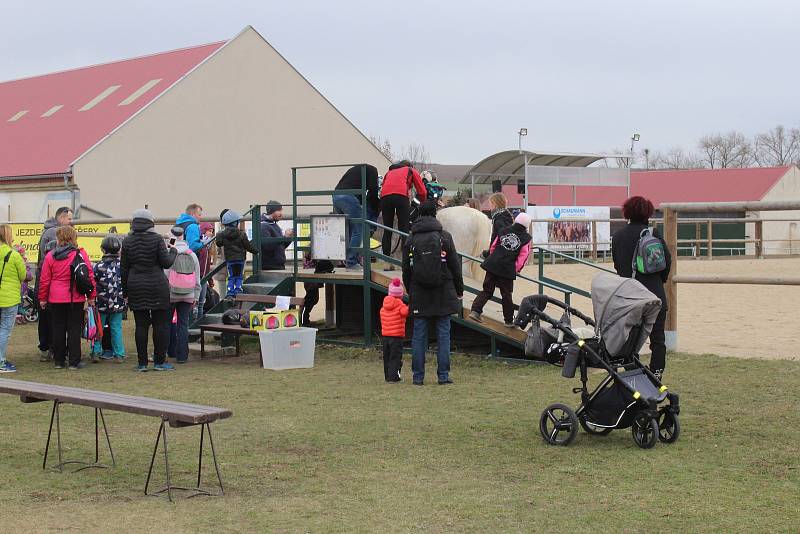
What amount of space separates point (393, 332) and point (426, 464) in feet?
13.0

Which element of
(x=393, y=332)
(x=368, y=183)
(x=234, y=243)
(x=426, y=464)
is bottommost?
(x=426, y=464)

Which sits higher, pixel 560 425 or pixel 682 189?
pixel 682 189

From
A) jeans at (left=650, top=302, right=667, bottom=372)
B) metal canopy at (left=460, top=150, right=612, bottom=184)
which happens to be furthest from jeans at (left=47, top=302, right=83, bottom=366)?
metal canopy at (left=460, top=150, right=612, bottom=184)

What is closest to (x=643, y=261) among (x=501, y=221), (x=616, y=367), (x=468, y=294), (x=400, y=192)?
(x=616, y=367)

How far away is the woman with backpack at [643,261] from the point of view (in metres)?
8.74

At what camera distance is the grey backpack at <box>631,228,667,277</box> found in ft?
28.6

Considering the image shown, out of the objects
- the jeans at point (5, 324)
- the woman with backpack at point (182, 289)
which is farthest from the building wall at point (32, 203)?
the jeans at point (5, 324)

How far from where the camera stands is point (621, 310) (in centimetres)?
746

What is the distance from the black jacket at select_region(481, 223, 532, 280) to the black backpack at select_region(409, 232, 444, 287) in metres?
1.11

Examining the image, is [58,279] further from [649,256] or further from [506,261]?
[649,256]

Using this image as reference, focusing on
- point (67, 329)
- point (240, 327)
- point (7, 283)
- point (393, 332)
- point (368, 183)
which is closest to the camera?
point (393, 332)

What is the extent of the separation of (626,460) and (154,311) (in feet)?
21.2

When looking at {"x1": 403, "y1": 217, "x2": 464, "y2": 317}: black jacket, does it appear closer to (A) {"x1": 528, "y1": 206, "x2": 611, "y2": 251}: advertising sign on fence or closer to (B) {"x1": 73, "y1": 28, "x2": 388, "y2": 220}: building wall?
(A) {"x1": 528, "y1": 206, "x2": 611, "y2": 251}: advertising sign on fence

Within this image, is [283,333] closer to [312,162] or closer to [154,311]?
[154,311]
